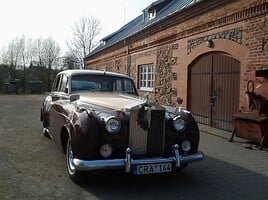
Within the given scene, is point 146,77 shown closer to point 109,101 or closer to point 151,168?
point 109,101

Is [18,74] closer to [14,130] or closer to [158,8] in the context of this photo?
[158,8]

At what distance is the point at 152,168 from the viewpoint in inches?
194

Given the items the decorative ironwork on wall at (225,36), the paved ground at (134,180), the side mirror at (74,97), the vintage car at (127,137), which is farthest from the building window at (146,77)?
the vintage car at (127,137)

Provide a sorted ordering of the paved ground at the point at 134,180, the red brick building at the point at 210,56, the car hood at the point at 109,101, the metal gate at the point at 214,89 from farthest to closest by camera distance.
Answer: the metal gate at the point at 214,89 → the red brick building at the point at 210,56 → the car hood at the point at 109,101 → the paved ground at the point at 134,180

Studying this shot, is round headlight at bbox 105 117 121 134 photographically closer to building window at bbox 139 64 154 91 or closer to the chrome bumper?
the chrome bumper

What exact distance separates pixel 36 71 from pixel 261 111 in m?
43.3

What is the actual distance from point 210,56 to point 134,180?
24.0 feet

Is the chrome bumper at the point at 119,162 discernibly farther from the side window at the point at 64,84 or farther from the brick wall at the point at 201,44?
the brick wall at the point at 201,44

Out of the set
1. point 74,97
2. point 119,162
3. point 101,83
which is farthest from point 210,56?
point 119,162

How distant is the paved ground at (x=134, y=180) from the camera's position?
4828mm

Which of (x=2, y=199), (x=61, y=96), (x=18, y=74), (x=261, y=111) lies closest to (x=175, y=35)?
(x=261, y=111)

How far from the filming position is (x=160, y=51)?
16234mm

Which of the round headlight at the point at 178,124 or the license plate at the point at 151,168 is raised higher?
the round headlight at the point at 178,124

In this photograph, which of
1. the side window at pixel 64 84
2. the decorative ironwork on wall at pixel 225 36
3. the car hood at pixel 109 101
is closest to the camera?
the car hood at pixel 109 101
